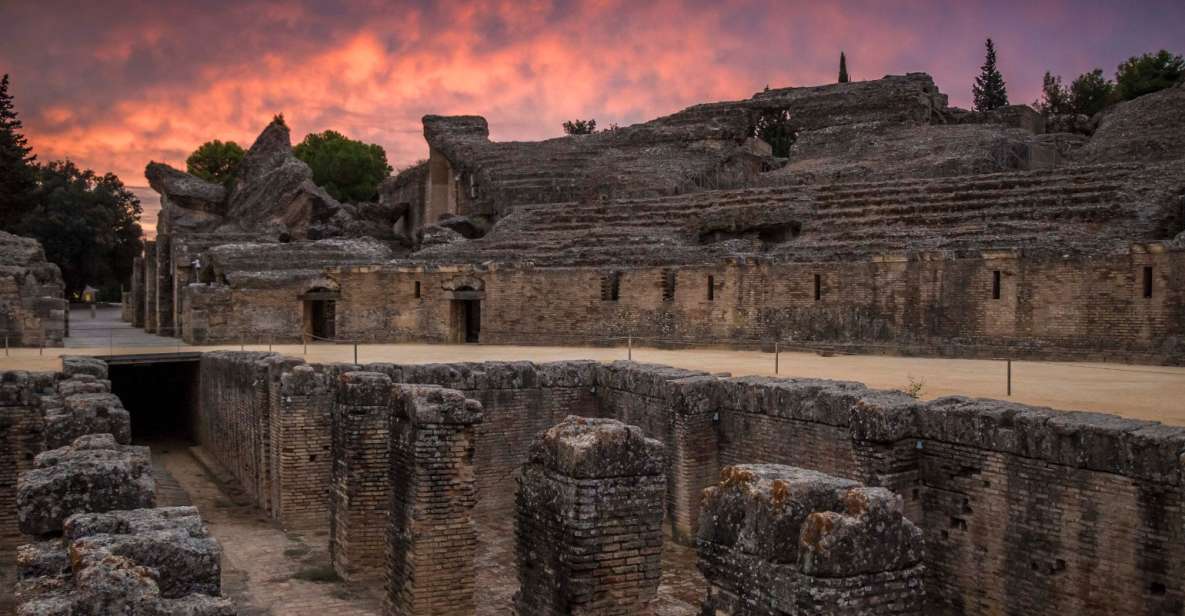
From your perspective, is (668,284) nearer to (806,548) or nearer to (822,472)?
(822,472)

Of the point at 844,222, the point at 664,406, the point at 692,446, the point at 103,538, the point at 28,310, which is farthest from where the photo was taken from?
the point at 844,222

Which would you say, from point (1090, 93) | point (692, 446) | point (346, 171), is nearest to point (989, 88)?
point (1090, 93)

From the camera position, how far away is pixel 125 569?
4754mm

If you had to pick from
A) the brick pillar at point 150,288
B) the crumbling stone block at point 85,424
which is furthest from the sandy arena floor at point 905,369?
the brick pillar at point 150,288

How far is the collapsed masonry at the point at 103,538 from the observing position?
15.3 feet

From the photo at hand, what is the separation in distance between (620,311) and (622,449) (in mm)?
16272

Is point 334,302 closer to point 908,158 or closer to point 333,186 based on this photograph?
point 908,158

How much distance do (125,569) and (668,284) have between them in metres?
18.4

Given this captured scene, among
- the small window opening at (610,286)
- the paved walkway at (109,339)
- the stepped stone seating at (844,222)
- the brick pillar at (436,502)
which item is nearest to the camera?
the brick pillar at (436,502)

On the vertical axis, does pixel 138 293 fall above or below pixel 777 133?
below

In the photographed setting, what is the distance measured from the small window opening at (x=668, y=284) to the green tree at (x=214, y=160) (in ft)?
158

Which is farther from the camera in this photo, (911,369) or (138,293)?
(138,293)

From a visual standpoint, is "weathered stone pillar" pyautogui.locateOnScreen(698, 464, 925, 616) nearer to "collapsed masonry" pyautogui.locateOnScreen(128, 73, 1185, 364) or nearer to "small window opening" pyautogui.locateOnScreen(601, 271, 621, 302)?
"collapsed masonry" pyautogui.locateOnScreen(128, 73, 1185, 364)

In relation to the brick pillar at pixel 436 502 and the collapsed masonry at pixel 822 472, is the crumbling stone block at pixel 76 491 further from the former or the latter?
the brick pillar at pixel 436 502
